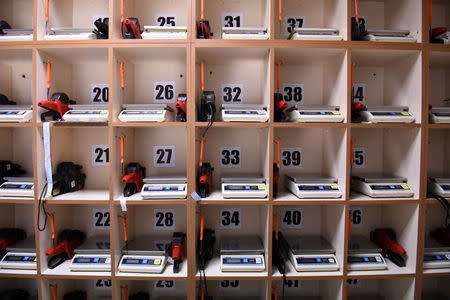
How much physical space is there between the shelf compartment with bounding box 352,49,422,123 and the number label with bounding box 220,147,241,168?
108 centimetres

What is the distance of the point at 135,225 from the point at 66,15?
1779mm

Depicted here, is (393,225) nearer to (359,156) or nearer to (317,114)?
(359,156)

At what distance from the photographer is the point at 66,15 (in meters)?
1.71

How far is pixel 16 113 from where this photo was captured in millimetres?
1425

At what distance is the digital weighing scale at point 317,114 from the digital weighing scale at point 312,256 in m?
0.89

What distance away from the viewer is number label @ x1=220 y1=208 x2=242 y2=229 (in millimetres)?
1794

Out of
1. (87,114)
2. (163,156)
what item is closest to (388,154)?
(163,156)

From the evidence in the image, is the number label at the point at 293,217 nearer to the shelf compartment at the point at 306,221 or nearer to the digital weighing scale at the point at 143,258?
the shelf compartment at the point at 306,221

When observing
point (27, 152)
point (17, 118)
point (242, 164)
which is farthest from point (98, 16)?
point (242, 164)

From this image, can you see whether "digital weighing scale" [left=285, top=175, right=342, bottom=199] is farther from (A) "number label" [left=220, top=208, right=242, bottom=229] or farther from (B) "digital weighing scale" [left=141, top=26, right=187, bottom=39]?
(B) "digital weighing scale" [left=141, top=26, right=187, bottom=39]

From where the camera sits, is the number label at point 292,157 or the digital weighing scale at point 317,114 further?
the number label at point 292,157

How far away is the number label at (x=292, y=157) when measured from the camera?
1.79 m

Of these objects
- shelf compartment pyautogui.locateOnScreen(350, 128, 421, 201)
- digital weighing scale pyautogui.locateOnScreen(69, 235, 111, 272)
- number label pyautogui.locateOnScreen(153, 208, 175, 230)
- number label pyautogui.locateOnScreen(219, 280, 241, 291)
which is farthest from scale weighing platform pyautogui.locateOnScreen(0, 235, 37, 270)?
shelf compartment pyautogui.locateOnScreen(350, 128, 421, 201)

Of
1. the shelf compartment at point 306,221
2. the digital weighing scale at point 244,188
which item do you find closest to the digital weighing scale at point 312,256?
the shelf compartment at point 306,221
